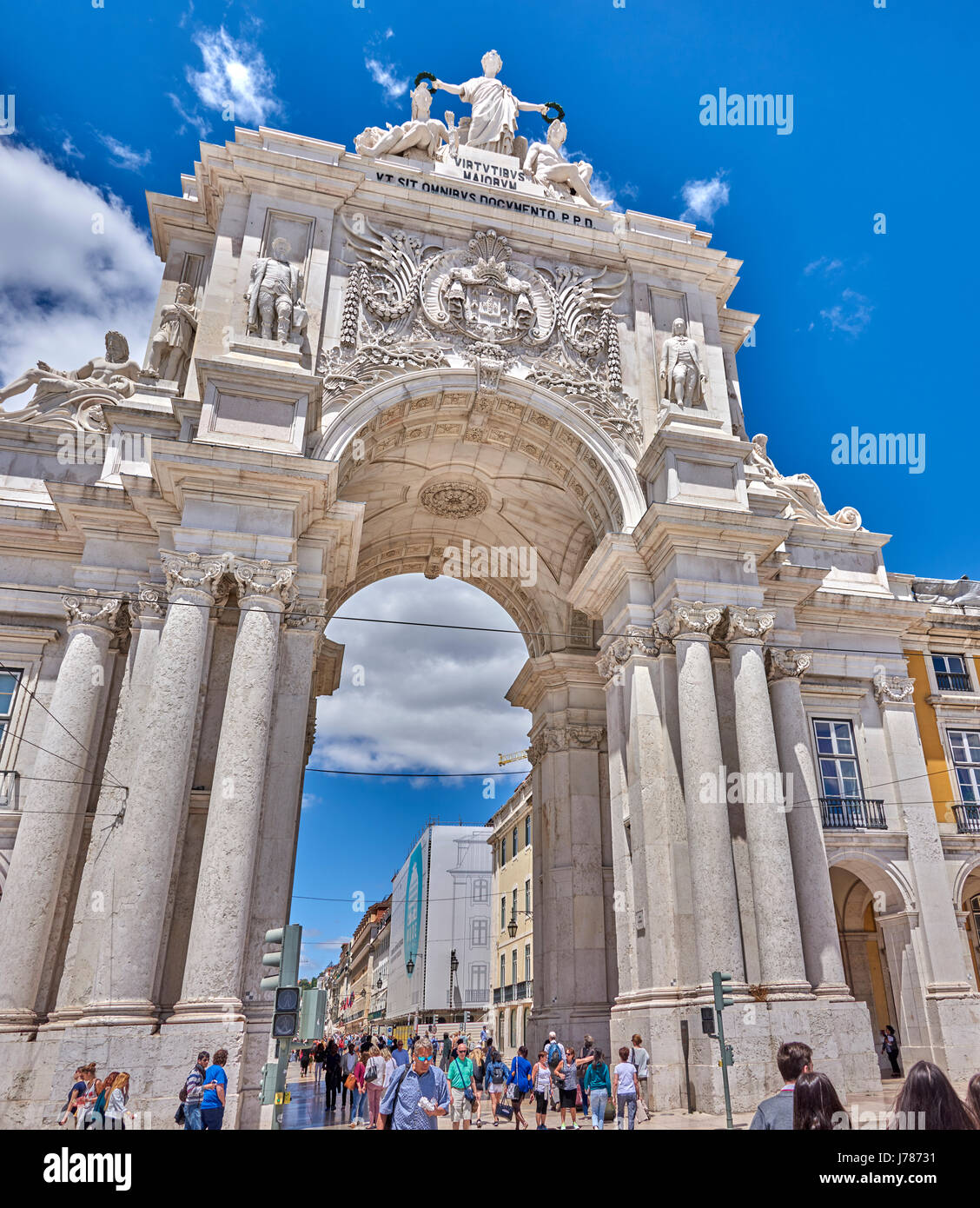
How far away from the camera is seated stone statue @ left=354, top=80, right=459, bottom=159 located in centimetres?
2448

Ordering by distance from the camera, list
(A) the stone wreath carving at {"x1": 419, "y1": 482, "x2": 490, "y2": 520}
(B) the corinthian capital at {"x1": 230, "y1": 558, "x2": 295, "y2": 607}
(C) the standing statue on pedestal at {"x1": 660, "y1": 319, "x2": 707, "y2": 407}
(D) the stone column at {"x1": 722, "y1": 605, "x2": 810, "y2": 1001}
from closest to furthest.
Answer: (D) the stone column at {"x1": 722, "y1": 605, "x2": 810, "y2": 1001} → (B) the corinthian capital at {"x1": 230, "y1": 558, "x2": 295, "y2": 607} → (C) the standing statue on pedestal at {"x1": 660, "y1": 319, "x2": 707, "y2": 407} → (A) the stone wreath carving at {"x1": 419, "y1": 482, "x2": 490, "y2": 520}

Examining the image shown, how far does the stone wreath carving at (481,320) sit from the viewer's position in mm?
22312

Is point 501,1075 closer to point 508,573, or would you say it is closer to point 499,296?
point 508,573

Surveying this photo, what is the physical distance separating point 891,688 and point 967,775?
3479 millimetres

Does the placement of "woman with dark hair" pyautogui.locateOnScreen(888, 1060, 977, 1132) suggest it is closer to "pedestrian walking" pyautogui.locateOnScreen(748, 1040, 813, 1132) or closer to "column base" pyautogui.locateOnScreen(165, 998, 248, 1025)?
"pedestrian walking" pyautogui.locateOnScreen(748, 1040, 813, 1132)

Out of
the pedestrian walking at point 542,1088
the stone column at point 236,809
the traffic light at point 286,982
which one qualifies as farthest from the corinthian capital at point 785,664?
the traffic light at point 286,982

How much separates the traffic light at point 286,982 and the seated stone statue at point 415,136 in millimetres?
20444

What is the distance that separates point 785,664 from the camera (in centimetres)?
2180

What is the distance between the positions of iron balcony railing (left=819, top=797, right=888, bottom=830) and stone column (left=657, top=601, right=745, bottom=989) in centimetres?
523

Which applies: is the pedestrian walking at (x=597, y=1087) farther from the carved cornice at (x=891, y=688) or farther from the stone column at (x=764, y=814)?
the carved cornice at (x=891, y=688)

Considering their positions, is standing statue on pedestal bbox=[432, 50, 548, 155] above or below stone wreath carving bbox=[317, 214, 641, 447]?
above

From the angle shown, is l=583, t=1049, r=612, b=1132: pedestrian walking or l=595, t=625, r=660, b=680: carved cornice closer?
l=583, t=1049, r=612, b=1132: pedestrian walking

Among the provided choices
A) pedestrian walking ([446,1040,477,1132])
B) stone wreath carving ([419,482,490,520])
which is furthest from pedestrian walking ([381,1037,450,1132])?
stone wreath carving ([419,482,490,520])
